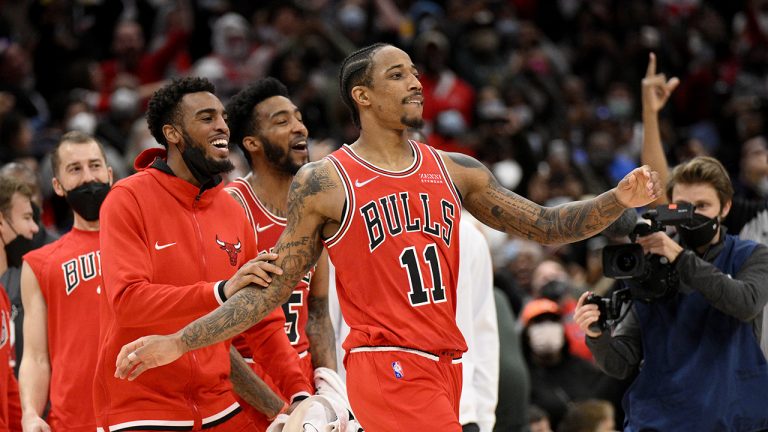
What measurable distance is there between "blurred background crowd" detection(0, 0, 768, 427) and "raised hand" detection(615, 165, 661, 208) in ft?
18.8

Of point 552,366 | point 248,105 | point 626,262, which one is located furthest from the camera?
point 552,366

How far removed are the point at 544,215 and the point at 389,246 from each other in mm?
740

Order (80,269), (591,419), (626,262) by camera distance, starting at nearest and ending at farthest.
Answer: (626,262) → (80,269) → (591,419)

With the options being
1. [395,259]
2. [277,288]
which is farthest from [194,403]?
[395,259]

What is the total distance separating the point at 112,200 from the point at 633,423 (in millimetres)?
2792

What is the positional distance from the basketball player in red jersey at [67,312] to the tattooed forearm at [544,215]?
2.10 meters

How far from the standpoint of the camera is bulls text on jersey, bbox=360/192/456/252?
491cm

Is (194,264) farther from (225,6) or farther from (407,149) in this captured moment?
(225,6)

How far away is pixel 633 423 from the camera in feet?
19.7

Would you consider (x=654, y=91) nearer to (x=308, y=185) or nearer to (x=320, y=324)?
(x=320, y=324)

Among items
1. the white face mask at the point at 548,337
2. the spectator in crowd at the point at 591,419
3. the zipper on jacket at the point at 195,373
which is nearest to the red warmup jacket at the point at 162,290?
the zipper on jacket at the point at 195,373

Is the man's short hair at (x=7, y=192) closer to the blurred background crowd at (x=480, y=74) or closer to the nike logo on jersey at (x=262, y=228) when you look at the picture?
the nike logo on jersey at (x=262, y=228)

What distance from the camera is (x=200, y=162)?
18.0 feet

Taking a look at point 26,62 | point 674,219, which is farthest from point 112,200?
point 26,62
